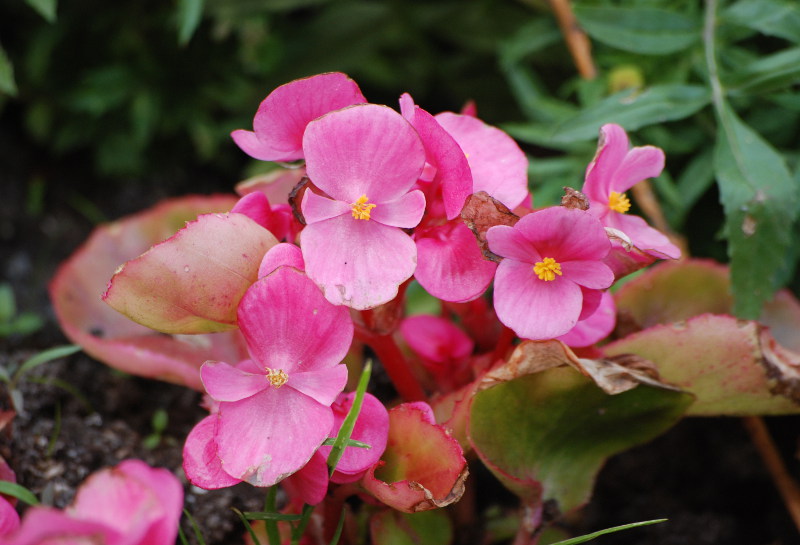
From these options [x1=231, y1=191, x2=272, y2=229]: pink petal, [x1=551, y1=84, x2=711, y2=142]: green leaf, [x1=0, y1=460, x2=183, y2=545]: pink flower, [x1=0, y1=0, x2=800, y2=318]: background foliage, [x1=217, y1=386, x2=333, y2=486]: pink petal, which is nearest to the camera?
[x1=0, y1=460, x2=183, y2=545]: pink flower

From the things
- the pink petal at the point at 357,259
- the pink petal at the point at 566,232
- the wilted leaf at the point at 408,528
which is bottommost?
the wilted leaf at the point at 408,528

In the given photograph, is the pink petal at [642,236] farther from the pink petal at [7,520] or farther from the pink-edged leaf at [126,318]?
the pink petal at [7,520]

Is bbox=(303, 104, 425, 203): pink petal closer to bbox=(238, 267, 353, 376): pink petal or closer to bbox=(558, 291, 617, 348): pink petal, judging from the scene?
bbox=(238, 267, 353, 376): pink petal

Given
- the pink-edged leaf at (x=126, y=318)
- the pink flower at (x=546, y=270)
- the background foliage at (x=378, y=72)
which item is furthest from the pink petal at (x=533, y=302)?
the background foliage at (x=378, y=72)

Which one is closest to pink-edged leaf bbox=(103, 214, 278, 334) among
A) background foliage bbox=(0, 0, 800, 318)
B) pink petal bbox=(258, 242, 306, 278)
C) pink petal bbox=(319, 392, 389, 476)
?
pink petal bbox=(258, 242, 306, 278)

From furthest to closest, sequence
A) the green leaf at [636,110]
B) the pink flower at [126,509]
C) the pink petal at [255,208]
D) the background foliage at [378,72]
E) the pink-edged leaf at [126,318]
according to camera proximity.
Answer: the background foliage at [378,72]
the green leaf at [636,110]
the pink-edged leaf at [126,318]
the pink petal at [255,208]
the pink flower at [126,509]

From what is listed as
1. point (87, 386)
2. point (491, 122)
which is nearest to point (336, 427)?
point (87, 386)

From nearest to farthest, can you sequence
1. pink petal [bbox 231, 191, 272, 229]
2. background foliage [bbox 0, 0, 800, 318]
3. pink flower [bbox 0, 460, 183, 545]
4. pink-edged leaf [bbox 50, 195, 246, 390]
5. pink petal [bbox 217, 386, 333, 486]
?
pink flower [bbox 0, 460, 183, 545]
pink petal [bbox 217, 386, 333, 486]
pink petal [bbox 231, 191, 272, 229]
pink-edged leaf [bbox 50, 195, 246, 390]
background foliage [bbox 0, 0, 800, 318]

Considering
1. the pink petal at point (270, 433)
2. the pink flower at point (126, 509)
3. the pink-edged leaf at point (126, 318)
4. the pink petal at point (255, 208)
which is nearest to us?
the pink flower at point (126, 509)

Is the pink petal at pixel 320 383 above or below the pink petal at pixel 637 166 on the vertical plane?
below
